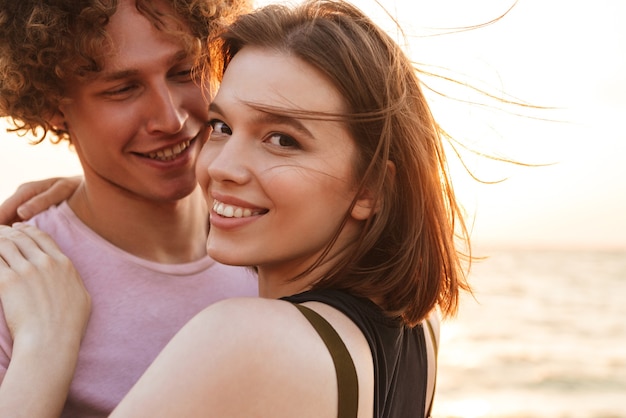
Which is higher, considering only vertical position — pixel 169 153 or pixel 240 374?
pixel 169 153

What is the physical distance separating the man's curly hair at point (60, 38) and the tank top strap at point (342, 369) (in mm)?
1151

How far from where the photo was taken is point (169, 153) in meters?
2.88

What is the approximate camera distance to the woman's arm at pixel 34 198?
9.62 feet

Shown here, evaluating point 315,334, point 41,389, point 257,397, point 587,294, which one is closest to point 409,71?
point 315,334

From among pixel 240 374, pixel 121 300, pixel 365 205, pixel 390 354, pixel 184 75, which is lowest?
pixel 240 374

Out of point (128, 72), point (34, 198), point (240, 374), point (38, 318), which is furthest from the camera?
point (34, 198)

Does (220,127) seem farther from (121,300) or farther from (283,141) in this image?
(121,300)

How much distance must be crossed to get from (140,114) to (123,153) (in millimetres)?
150

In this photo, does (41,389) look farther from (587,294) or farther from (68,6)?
(587,294)

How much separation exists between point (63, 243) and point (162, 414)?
1.23m

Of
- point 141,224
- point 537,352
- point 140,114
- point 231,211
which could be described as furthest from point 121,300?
point 537,352

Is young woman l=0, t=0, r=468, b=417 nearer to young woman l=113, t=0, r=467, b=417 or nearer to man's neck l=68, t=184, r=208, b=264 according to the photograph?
young woman l=113, t=0, r=467, b=417

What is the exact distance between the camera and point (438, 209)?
2207 mm

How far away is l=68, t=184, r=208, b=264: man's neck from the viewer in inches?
116
